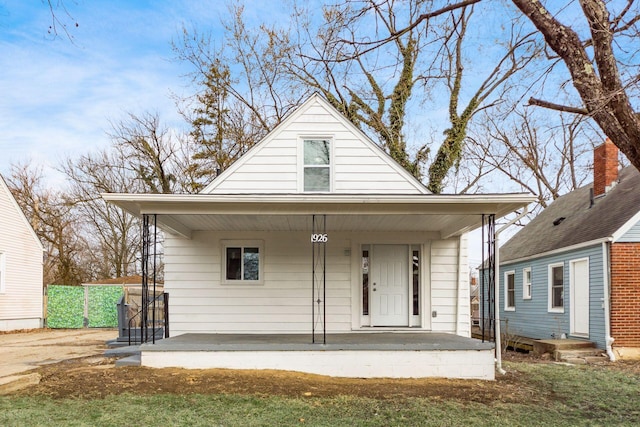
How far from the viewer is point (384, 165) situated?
451 inches

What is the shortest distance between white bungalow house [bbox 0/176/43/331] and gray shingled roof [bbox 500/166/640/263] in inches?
672

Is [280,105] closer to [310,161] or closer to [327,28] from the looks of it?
[310,161]

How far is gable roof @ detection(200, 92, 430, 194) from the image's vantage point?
11.4 metres

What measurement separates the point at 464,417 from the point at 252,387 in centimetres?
287

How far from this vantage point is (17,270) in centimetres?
1944

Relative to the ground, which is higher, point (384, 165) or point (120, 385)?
point (384, 165)

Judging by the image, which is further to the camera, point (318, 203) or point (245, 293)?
point (245, 293)

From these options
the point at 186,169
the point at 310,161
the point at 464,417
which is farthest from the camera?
the point at 186,169

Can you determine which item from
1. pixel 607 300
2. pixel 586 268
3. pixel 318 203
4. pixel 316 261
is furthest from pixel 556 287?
pixel 318 203

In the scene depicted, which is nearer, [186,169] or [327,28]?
[327,28]

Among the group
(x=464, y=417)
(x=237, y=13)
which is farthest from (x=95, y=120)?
(x=464, y=417)

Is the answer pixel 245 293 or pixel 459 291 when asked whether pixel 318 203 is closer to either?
pixel 245 293

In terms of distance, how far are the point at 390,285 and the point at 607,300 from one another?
4.88 metres

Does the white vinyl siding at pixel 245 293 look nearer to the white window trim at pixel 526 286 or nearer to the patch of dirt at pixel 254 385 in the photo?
the patch of dirt at pixel 254 385
